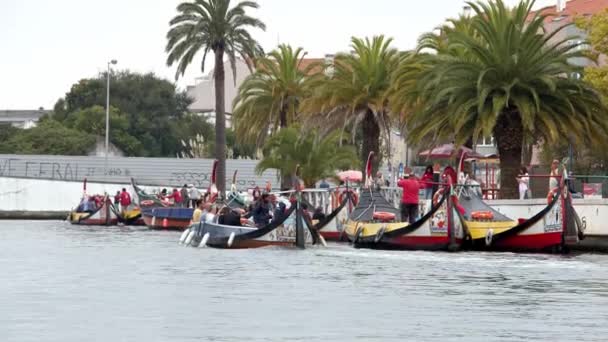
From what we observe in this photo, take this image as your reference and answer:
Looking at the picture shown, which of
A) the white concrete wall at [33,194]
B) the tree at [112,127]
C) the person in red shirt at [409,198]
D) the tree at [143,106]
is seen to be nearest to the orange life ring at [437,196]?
the person in red shirt at [409,198]

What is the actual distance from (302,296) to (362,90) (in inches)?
1370

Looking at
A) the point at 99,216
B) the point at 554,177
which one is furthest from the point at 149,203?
the point at 554,177

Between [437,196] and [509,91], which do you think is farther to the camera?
[509,91]

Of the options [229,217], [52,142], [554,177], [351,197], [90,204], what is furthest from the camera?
[52,142]

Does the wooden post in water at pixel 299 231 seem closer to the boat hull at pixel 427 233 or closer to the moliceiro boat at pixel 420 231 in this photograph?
Answer: the moliceiro boat at pixel 420 231

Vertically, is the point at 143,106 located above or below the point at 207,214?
above

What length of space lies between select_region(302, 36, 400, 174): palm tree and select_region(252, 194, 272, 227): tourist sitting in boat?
14.9 metres

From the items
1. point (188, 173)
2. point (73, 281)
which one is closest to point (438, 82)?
point (73, 281)

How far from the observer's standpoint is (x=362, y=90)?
211 feet

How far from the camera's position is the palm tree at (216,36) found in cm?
7900

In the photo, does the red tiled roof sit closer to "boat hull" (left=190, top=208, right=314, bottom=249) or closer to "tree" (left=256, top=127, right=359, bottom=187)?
"tree" (left=256, top=127, right=359, bottom=187)

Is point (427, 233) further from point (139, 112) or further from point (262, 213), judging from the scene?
→ point (139, 112)


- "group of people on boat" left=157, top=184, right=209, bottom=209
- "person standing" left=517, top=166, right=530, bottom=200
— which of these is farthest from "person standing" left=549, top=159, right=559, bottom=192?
"group of people on boat" left=157, top=184, right=209, bottom=209

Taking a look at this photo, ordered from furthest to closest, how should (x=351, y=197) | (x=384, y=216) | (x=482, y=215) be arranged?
(x=351, y=197) → (x=384, y=216) → (x=482, y=215)
